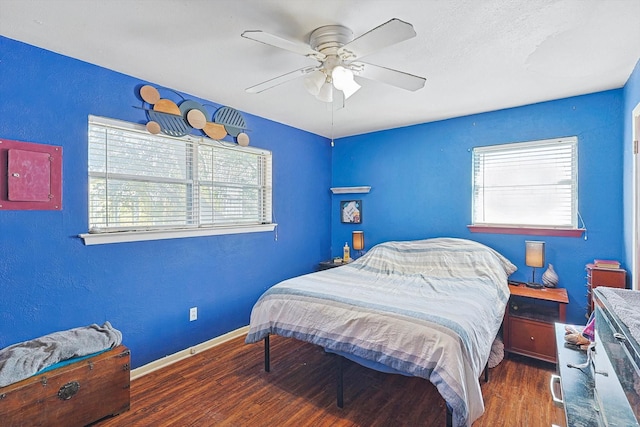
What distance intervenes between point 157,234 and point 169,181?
0.49m

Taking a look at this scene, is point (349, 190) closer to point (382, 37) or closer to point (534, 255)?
point (534, 255)

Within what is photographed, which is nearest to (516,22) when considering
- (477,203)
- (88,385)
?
(477,203)

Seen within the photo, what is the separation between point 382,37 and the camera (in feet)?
5.21

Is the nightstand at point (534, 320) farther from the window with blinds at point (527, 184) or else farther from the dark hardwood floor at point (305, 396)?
the window with blinds at point (527, 184)

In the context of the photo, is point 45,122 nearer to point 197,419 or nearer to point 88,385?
point 88,385

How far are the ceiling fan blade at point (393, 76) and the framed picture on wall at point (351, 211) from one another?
2.51 metres

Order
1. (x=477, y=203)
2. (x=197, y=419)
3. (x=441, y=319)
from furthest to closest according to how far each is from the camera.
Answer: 1. (x=477, y=203)
2. (x=197, y=419)
3. (x=441, y=319)

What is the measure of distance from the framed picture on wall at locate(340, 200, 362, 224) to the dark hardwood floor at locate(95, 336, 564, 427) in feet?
6.85

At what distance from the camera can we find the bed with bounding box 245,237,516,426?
177cm

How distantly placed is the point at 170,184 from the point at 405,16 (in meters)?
2.33

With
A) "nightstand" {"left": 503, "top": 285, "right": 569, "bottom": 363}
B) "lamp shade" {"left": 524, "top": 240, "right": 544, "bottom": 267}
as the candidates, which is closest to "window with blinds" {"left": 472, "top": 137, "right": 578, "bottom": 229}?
"lamp shade" {"left": 524, "top": 240, "right": 544, "bottom": 267}

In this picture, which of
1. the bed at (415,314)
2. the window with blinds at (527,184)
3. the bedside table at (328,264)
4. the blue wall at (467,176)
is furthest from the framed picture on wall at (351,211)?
the window with blinds at (527,184)

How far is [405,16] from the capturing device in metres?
1.76

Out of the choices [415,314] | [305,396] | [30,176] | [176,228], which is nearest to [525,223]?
[415,314]
